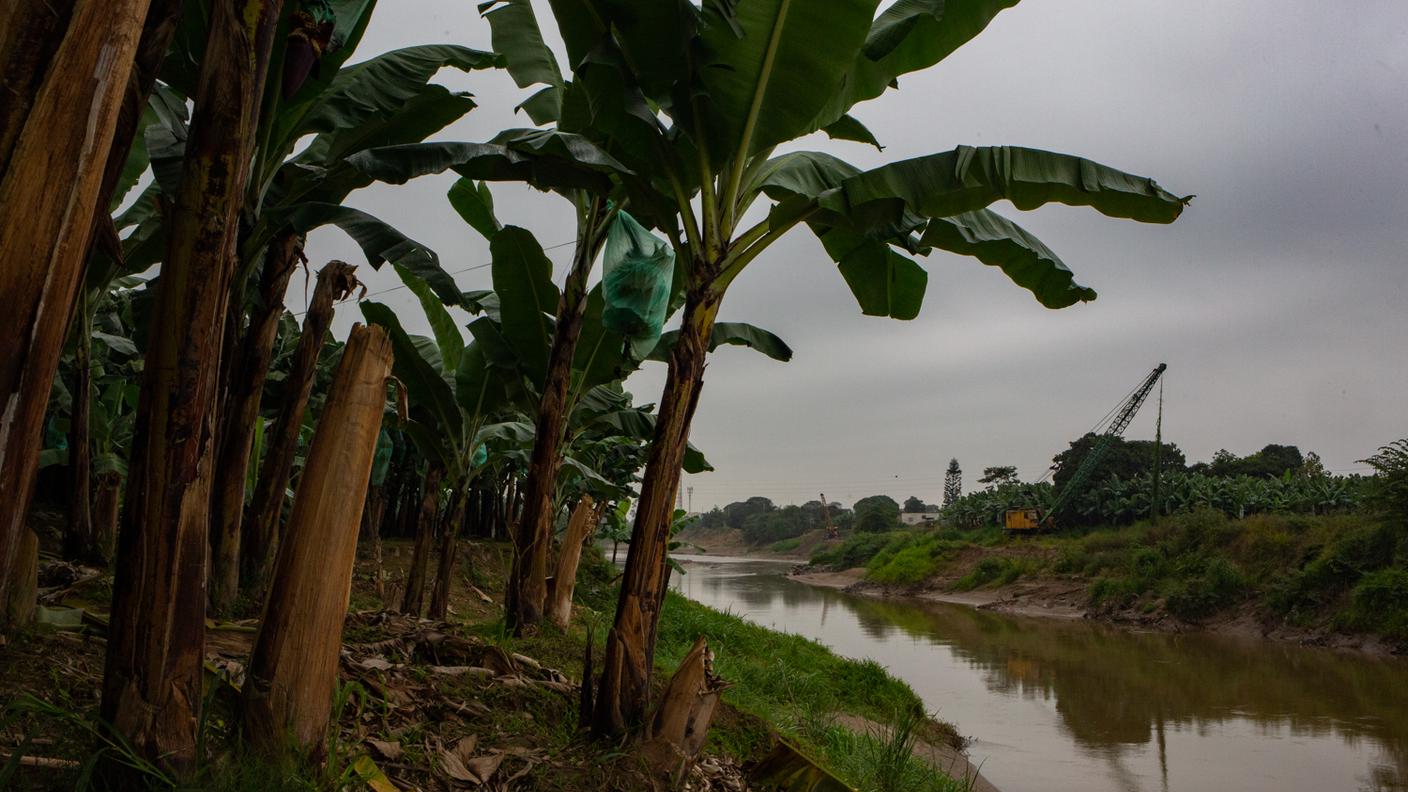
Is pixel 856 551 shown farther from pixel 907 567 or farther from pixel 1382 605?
pixel 1382 605

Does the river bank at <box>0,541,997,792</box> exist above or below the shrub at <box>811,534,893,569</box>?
above

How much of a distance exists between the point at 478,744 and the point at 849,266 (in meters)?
3.13

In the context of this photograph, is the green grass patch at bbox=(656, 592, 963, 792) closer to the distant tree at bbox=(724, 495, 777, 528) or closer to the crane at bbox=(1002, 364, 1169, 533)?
the crane at bbox=(1002, 364, 1169, 533)

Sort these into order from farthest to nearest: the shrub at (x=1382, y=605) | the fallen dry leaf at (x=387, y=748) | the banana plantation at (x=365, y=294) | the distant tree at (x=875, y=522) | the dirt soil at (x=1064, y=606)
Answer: the distant tree at (x=875, y=522) < the dirt soil at (x=1064, y=606) < the shrub at (x=1382, y=605) < the fallen dry leaf at (x=387, y=748) < the banana plantation at (x=365, y=294)

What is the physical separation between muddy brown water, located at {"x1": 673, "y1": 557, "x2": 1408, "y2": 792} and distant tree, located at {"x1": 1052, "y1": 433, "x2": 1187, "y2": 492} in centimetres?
1868

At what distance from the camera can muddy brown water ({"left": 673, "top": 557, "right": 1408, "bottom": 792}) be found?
8969 millimetres

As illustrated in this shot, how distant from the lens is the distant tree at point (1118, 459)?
125 feet

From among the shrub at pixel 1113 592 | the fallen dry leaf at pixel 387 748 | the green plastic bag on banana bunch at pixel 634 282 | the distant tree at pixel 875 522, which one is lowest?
the shrub at pixel 1113 592

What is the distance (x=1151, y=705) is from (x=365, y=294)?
41.4 ft

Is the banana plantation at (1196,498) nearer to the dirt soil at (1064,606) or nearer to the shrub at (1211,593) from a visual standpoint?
the dirt soil at (1064,606)

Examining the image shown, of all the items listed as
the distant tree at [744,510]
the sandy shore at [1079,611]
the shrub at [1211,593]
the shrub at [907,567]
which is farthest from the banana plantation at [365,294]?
the distant tree at [744,510]

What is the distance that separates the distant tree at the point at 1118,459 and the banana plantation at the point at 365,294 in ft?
118

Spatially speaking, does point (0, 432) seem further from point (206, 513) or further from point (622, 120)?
point (622, 120)

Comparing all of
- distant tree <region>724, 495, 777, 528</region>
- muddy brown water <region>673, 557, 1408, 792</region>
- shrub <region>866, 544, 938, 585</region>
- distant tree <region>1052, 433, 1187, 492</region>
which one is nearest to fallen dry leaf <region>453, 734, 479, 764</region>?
muddy brown water <region>673, 557, 1408, 792</region>
